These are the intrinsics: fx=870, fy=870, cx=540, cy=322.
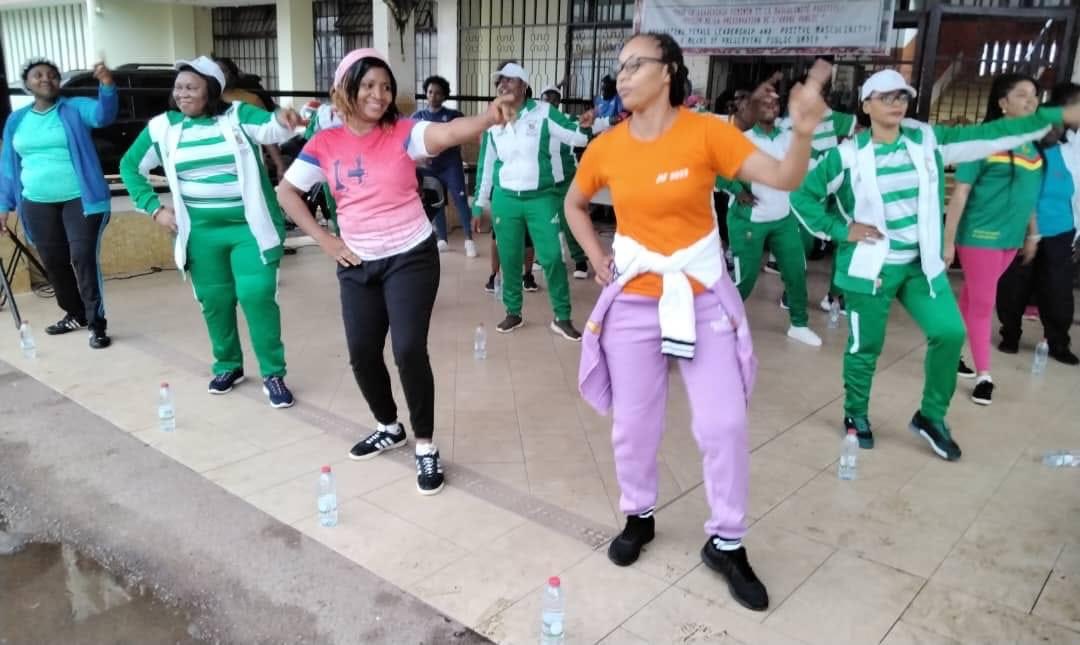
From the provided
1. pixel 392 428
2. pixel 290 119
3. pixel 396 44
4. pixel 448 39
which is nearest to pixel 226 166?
pixel 290 119

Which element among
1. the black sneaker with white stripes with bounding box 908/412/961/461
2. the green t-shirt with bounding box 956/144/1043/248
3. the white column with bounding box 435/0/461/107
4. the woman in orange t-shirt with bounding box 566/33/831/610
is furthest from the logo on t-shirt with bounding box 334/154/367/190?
the white column with bounding box 435/0/461/107

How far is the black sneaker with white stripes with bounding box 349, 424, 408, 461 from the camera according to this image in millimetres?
4305

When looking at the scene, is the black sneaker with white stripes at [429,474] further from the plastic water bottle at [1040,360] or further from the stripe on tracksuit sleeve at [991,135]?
the plastic water bottle at [1040,360]

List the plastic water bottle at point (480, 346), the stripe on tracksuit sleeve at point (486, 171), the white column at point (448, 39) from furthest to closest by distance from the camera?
the white column at point (448, 39) → the stripe on tracksuit sleeve at point (486, 171) → the plastic water bottle at point (480, 346)

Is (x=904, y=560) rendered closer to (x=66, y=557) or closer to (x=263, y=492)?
(x=263, y=492)

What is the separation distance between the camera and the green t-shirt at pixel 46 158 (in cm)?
588

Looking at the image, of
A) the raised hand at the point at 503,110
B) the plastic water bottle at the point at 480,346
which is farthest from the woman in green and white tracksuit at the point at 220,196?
the raised hand at the point at 503,110

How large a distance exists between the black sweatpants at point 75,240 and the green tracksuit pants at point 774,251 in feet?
14.9

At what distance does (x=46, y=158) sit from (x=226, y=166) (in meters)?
2.05

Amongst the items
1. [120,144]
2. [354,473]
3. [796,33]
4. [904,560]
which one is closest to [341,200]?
[354,473]

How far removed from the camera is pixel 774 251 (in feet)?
21.3

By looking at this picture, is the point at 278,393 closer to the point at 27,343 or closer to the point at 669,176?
the point at 27,343

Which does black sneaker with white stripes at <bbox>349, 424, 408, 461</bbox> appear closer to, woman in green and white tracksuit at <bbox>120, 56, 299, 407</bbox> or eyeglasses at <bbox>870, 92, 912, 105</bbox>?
woman in green and white tracksuit at <bbox>120, 56, 299, 407</bbox>

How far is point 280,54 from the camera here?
58.4 ft
